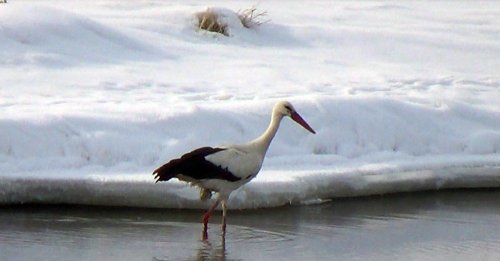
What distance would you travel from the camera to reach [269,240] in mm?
9797

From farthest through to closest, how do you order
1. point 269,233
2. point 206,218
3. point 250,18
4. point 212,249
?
point 250,18
point 206,218
point 269,233
point 212,249

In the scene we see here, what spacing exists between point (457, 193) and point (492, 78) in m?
4.19

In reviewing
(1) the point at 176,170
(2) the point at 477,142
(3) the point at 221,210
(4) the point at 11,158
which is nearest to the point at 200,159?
(1) the point at 176,170

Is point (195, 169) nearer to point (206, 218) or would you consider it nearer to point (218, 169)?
point (218, 169)

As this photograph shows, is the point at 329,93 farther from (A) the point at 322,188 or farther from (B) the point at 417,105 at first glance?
(A) the point at 322,188

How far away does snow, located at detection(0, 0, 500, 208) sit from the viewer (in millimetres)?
11031

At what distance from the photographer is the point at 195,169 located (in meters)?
10.0

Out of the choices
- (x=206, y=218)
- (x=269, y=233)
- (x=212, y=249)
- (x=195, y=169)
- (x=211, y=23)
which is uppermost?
(x=211, y=23)

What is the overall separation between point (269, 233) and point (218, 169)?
624 millimetres

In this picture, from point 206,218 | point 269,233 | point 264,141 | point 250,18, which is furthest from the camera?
point 250,18

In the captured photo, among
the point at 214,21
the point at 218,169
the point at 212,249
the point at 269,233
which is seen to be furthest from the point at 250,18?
the point at 212,249

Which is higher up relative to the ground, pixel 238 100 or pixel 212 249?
pixel 238 100

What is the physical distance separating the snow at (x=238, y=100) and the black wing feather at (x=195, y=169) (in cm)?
63

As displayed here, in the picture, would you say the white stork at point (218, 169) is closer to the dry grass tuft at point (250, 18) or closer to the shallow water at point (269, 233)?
the shallow water at point (269, 233)
